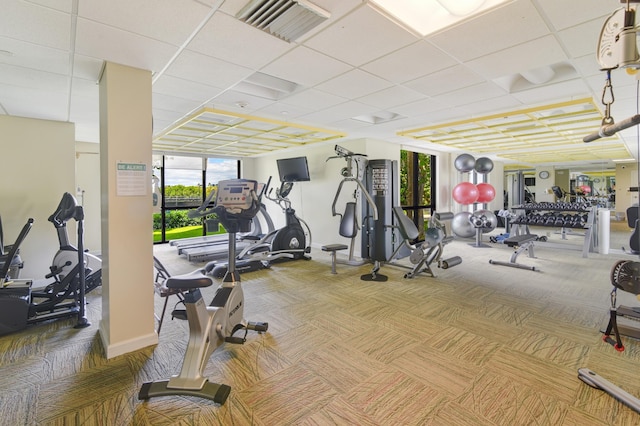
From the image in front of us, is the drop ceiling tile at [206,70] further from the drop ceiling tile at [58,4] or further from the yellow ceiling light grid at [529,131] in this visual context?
the yellow ceiling light grid at [529,131]

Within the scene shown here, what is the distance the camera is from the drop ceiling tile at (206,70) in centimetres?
268

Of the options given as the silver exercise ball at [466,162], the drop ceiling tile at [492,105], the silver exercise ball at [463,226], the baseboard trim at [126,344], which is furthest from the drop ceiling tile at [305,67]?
the silver exercise ball at [463,226]

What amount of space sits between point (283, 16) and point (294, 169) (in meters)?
4.75

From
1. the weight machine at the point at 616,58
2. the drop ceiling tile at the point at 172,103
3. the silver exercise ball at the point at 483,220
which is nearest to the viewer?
the weight machine at the point at 616,58

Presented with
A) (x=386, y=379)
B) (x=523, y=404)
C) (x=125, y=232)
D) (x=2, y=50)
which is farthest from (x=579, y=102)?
(x=2, y=50)

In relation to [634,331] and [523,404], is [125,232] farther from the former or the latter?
[634,331]

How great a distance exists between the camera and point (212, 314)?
7.59 feet

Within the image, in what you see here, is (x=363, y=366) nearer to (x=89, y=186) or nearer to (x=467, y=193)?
(x=467, y=193)

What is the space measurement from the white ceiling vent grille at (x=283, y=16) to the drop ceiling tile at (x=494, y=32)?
0.99 meters

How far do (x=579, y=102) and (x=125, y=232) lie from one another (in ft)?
17.8

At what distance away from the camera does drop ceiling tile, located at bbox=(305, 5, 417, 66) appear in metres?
2.12

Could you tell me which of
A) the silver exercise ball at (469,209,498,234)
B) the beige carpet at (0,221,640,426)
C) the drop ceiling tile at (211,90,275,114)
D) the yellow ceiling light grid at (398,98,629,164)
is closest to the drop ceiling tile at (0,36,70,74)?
the drop ceiling tile at (211,90,275,114)

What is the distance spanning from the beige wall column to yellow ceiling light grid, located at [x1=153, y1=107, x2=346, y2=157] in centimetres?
157

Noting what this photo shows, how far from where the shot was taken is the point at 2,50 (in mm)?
2385
